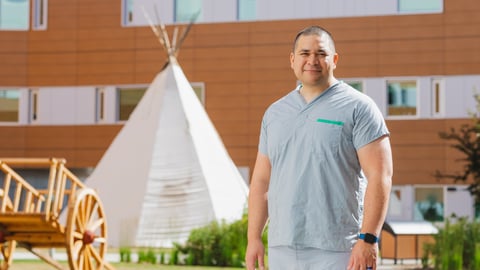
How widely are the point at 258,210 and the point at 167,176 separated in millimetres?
15876

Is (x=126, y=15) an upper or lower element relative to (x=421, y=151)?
upper

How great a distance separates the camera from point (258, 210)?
445 cm

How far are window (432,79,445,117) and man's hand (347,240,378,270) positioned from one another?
25.6 meters

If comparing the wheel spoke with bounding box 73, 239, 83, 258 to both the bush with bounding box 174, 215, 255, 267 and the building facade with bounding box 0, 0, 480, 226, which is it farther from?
the building facade with bounding box 0, 0, 480, 226

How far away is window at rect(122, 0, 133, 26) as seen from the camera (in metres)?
31.4

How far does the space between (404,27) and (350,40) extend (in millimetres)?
1527

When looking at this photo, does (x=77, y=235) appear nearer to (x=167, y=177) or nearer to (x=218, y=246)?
(x=218, y=246)

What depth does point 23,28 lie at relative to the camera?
31891 millimetres

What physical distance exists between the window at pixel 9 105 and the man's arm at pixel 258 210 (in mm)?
28335

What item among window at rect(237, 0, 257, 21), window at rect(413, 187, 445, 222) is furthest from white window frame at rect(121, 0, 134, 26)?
window at rect(413, 187, 445, 222)

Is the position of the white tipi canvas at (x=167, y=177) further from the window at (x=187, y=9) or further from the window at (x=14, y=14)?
the window at (x=14, y=14)

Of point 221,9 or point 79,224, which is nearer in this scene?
point 79,224

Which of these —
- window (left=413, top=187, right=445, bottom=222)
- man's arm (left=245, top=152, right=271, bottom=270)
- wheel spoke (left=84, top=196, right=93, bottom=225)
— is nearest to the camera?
man's arm (left=245, top=152, right=271, bottom=270)

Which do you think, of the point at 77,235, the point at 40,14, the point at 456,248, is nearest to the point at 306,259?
the point at 77,235
